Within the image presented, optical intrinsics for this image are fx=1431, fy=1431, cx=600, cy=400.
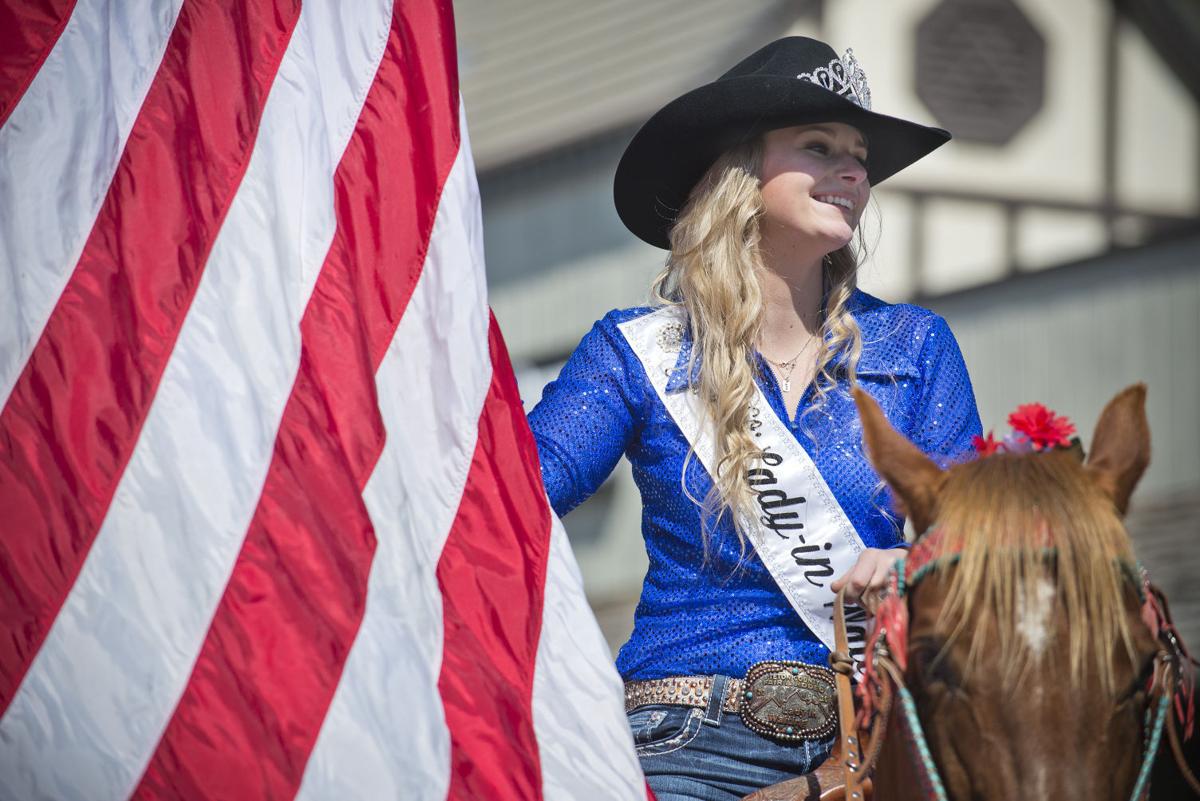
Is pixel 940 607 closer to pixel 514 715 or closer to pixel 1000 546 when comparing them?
pixel 1000 546

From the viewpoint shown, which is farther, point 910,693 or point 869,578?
point 869,578

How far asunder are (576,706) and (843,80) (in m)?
1.45

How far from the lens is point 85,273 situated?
8.28ft

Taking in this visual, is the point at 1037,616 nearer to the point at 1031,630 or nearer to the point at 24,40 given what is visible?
the point at 1031,630

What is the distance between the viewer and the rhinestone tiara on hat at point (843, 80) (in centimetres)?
304

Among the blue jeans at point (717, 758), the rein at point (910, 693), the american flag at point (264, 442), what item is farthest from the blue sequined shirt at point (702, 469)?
the rein at point (910, 693)

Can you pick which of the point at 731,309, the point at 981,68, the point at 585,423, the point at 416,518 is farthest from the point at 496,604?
the point at 981,68

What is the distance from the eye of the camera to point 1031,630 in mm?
1966

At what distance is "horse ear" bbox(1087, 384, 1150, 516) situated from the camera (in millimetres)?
2133

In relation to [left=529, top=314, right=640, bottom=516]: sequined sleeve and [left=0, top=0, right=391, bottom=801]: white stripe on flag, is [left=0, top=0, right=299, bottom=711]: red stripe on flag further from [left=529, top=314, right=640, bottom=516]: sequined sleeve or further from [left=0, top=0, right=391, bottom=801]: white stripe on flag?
[left=529, top=314, right=640, bottom=516]: sequined sleeve

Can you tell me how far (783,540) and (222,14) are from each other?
1.49 m

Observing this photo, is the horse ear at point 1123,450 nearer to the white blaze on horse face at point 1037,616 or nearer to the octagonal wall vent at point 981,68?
the white blaze on horse face at point 1037,616

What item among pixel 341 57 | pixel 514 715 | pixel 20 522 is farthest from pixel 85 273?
pixel 514 715

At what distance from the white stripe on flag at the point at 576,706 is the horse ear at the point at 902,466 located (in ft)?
2.35
